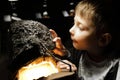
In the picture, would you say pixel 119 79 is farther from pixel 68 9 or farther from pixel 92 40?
pixel 68 9

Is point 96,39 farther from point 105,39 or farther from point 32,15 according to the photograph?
point 32,15

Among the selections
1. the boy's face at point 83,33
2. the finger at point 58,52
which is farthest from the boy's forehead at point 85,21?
the finger at point 58,52

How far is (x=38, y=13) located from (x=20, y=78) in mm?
355

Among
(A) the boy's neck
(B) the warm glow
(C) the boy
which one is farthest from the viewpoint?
(A) the boy's neck

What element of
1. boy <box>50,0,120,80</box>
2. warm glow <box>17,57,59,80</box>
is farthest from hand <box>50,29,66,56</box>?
warm glow <box>17,57,59,80</box>

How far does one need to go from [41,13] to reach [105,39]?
29 cm

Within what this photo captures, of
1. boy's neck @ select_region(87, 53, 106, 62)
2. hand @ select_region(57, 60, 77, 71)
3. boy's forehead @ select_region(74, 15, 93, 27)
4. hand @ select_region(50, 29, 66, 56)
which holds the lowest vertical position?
boy's neck @ select_region(87, 53, 106, 62)

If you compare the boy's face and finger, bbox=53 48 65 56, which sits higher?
the boy's face

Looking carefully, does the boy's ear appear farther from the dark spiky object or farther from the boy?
the dark spiky object

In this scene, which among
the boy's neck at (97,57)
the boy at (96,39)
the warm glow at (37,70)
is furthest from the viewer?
the boy's neck at (97,57)

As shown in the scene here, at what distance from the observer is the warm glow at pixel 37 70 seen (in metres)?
0.60

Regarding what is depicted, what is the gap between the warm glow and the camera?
0.60 metres

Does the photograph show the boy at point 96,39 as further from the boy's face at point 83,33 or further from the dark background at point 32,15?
the dark background at point 32,15

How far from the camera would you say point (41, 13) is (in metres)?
0.90
